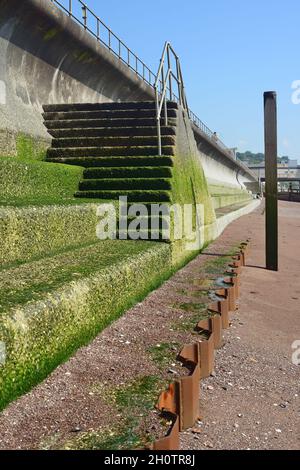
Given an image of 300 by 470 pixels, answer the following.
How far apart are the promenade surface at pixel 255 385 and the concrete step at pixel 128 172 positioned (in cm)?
316

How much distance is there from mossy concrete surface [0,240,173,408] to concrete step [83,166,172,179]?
3271mm

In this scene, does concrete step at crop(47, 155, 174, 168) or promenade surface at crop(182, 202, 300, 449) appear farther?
concrete step at crop(47, 155, 174, 168)

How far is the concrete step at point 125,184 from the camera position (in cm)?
820

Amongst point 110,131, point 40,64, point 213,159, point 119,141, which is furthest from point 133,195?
point 213,159

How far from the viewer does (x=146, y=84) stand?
17.5m

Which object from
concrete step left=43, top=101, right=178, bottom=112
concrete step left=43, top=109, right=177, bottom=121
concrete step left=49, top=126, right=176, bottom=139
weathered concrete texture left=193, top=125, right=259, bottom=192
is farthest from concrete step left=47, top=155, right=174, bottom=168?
weathered concrete texture left=193, top=125, right=259, bottom=192

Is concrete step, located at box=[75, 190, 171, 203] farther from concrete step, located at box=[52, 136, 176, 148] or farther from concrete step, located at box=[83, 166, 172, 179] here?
concrete step, located at box=[52, 136, 176, 148]

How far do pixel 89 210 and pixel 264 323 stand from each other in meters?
2.81

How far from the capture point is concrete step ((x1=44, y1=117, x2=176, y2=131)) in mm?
10445

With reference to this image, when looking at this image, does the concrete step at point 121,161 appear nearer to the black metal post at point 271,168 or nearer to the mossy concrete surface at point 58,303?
the black metal post at point 271,168

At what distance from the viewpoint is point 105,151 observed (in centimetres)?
970

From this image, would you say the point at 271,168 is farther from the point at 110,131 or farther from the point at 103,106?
the point at 103,106

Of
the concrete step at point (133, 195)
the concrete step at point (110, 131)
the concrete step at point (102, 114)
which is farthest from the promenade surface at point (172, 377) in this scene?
the concrete step at point (102, 114)

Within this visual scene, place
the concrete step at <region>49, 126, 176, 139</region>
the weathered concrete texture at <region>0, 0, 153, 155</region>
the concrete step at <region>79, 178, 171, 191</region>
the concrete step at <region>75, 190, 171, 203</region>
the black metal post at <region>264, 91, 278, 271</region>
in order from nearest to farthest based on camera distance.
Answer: the concrete step at <region>75, 190, 171, 203</region>, the concrete step at <region>79, 178, 171, 191</region>, the black metal post at <region>264, 91, 278, 271</region>, the weathered concrete texture at <region>0, 0, 153, 155</region>, the concrete step at <region>49, 126, 176, 139</region>
